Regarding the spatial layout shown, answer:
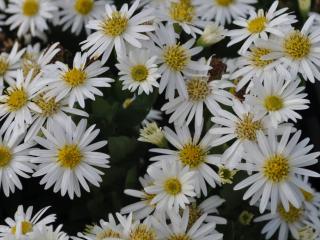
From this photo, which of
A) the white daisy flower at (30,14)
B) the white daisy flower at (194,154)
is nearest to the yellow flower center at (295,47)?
the white daisy flower at (194,154)

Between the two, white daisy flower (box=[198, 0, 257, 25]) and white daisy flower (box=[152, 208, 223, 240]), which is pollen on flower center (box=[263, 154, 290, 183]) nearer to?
white daisy flower (box=[152, 208, 223, 240])

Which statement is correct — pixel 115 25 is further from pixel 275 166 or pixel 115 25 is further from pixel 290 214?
pixel 290 214

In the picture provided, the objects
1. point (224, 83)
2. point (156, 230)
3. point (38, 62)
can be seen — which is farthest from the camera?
point (38, 62)

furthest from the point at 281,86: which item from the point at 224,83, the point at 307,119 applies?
the point at 307,119

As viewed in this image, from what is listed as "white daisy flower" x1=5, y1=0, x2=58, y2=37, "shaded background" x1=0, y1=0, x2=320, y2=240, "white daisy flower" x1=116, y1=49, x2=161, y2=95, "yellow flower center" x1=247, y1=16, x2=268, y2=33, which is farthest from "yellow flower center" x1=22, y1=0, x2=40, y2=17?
"yellow flower center" x1=247, y1=16, x2=268, y2=33

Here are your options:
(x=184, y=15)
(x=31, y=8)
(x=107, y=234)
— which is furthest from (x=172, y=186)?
(x=31, y=8)

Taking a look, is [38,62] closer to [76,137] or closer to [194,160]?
[76,137]
